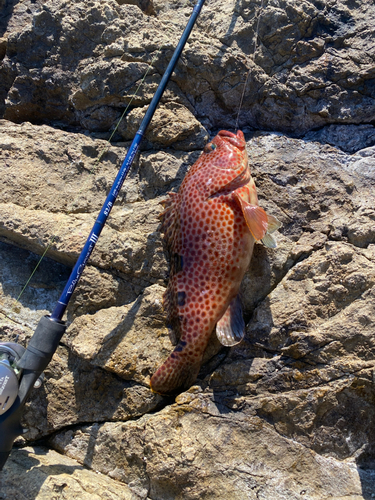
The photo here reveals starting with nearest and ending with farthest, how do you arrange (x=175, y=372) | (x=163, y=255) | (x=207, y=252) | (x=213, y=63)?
(x=175, y=372)
(x=207, y=252)
(x=163, y=255)
(x=213, y=63)

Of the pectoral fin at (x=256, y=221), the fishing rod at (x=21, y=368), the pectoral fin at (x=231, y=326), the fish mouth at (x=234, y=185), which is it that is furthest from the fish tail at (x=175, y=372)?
the fish mouth at (x=234, y=185)

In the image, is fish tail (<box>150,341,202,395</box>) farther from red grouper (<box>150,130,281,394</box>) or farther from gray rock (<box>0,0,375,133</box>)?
gray rock (<box>0,0,375,133</box>)

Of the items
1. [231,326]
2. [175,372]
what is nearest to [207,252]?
[231,326]

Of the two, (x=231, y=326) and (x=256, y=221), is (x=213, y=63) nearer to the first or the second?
(x=256, y=221)

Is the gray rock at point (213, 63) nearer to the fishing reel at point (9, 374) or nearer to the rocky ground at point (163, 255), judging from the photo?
the rocky ground at point (163, 255)

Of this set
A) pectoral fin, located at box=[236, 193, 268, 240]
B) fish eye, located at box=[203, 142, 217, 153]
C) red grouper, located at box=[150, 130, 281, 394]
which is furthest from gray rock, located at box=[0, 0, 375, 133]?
pectoral fin, located at box=[236, 193, 268, 240]

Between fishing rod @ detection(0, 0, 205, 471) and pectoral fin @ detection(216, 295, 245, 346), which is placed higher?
pectoral fin @ detection(216, 295, 245, 346)

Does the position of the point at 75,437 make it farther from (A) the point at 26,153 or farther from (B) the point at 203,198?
(A) the point at 26,153
